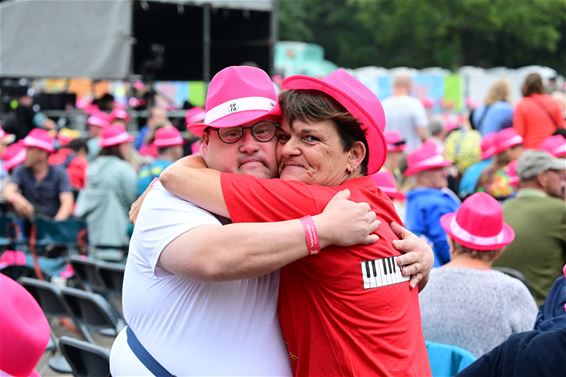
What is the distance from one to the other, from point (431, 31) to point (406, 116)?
40.7 m

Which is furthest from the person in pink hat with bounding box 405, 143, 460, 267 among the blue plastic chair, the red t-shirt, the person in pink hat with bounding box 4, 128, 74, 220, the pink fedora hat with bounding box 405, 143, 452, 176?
the person in pink hat with bounding box 4, 128, 74, 220

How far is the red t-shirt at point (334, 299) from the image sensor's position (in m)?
2.32

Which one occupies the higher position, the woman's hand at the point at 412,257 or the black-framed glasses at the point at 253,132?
the black-framed glasses at the point at 253,132

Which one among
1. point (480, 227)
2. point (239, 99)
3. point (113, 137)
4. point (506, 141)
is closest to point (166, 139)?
point (113, 137)

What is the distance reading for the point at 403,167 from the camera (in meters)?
7.90

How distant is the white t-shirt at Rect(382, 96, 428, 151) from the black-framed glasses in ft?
23.4

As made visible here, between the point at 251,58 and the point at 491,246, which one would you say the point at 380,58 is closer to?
the point at 251,58

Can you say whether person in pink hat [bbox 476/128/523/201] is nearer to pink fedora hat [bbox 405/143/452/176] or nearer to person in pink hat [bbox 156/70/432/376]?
pink fedora hat [bbox 405/143/452/176]

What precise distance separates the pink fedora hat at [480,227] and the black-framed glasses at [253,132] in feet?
6.36

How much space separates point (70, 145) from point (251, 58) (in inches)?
198

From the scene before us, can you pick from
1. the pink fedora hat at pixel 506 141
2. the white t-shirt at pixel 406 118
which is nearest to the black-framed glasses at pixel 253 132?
the pink fedora hat at pixel 506 141

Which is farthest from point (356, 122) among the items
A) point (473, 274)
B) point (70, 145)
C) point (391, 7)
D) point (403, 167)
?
point (391, 7)

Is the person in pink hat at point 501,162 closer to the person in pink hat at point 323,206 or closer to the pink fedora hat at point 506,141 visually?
the pink fedora hat at point 506,141

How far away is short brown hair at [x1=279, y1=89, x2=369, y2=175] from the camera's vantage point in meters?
2.40
